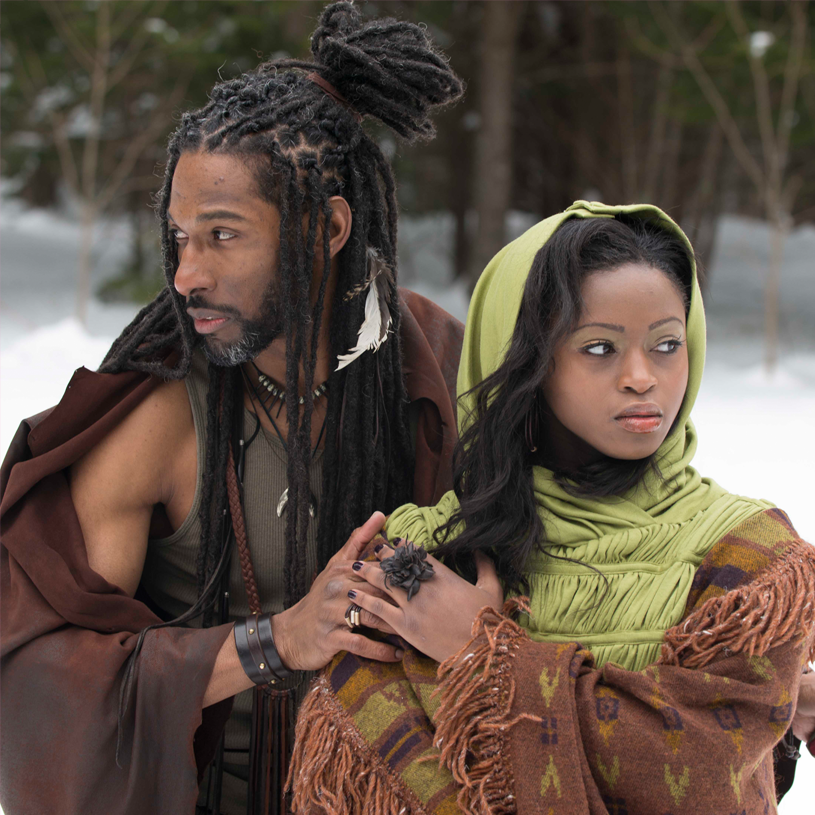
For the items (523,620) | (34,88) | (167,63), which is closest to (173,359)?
(523,620)

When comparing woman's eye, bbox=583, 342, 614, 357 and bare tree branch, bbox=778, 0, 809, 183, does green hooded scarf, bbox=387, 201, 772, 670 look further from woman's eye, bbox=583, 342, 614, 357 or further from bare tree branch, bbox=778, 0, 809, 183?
bare tree branch, bbox=778, 0, 809, 183

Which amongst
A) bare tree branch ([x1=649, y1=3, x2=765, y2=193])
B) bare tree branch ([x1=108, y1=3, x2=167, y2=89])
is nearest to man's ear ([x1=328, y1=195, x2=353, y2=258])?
bare tree branch ([x1=649, y1=3, x2=765, y2=193])

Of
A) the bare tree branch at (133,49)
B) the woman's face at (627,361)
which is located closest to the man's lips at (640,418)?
the woman's face at (627,361)

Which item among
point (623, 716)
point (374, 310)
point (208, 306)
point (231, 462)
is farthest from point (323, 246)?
point (623, 716)

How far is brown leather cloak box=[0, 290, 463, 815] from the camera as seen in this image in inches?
73.2

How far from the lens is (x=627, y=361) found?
5.27ft

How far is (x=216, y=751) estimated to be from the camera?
7.05 ft

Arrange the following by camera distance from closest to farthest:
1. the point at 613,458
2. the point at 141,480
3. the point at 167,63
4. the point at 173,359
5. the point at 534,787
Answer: the point at 534,787
the point at 613,458
the point at 141,480
the point at 173,359
the point at 167,63

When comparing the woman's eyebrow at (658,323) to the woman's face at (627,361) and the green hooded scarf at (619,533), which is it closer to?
the woman's face at (627,361)

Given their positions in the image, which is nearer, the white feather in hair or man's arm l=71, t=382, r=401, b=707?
man's arm l=71, t=382, r=401, b=707

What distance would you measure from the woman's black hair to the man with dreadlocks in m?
0.27

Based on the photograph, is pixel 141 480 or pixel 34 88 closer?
pixel 141 480

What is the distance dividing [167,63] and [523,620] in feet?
34.8

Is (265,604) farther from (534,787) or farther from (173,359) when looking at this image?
(534,787)
